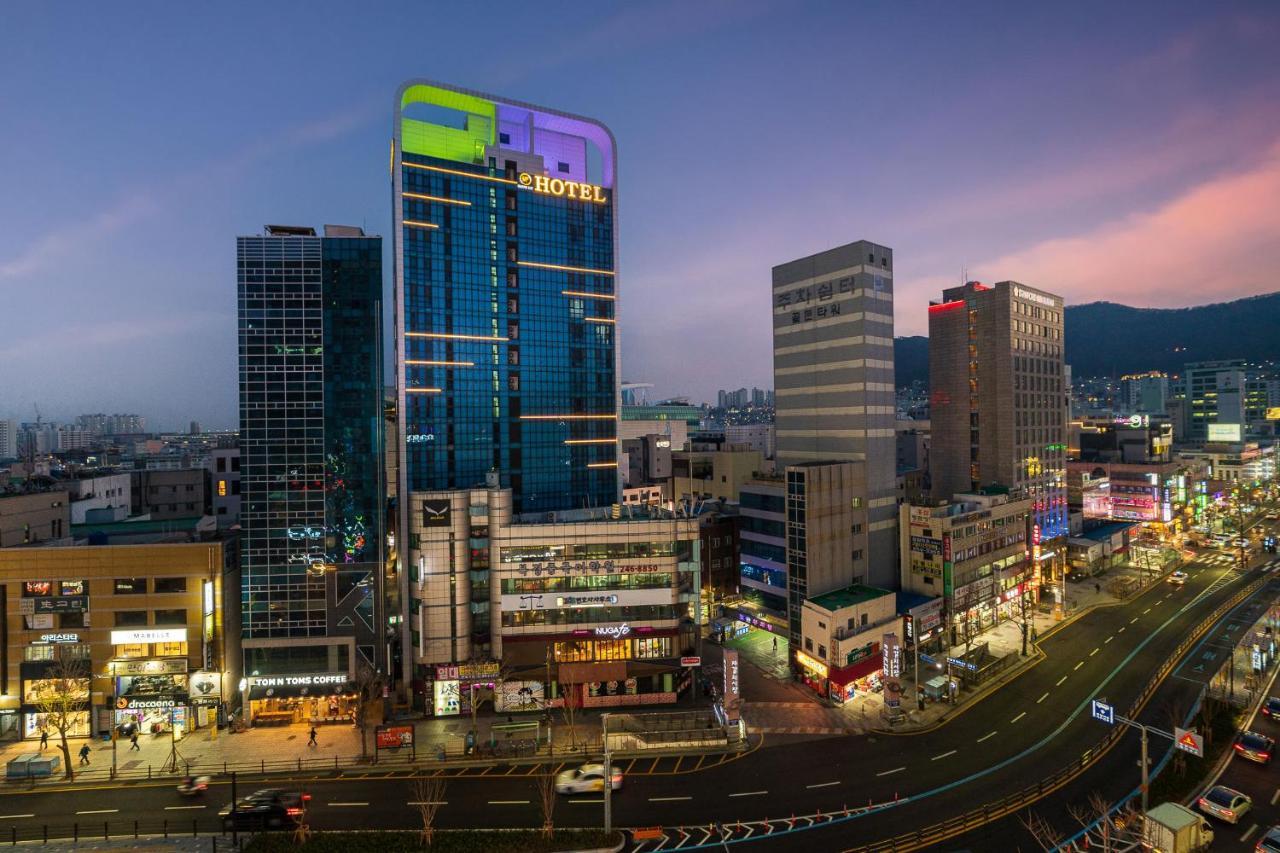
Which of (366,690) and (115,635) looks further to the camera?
(366,690)

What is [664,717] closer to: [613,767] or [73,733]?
[613,767]

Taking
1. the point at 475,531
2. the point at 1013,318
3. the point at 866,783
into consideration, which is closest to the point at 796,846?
the point at 866,783

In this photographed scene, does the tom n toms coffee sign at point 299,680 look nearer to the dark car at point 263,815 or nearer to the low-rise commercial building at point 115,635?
the low-rise commercial building at point 115,635

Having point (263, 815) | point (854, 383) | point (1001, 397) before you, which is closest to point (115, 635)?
point (263, 815)

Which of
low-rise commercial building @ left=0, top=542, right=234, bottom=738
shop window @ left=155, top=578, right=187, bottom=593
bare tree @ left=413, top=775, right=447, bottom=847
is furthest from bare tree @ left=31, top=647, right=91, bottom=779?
bare tree @ left=413, top=775, right=447, bottom=847

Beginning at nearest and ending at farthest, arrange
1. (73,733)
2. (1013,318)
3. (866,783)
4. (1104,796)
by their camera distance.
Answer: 1. (1104,796)
2. (866,783)
3. (73,733)
4. (1013,318)

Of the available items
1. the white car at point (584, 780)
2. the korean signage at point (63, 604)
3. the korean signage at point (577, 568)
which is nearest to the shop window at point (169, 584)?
the korean signage at point (63, 604)

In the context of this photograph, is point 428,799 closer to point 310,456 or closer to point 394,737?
point 394,737
